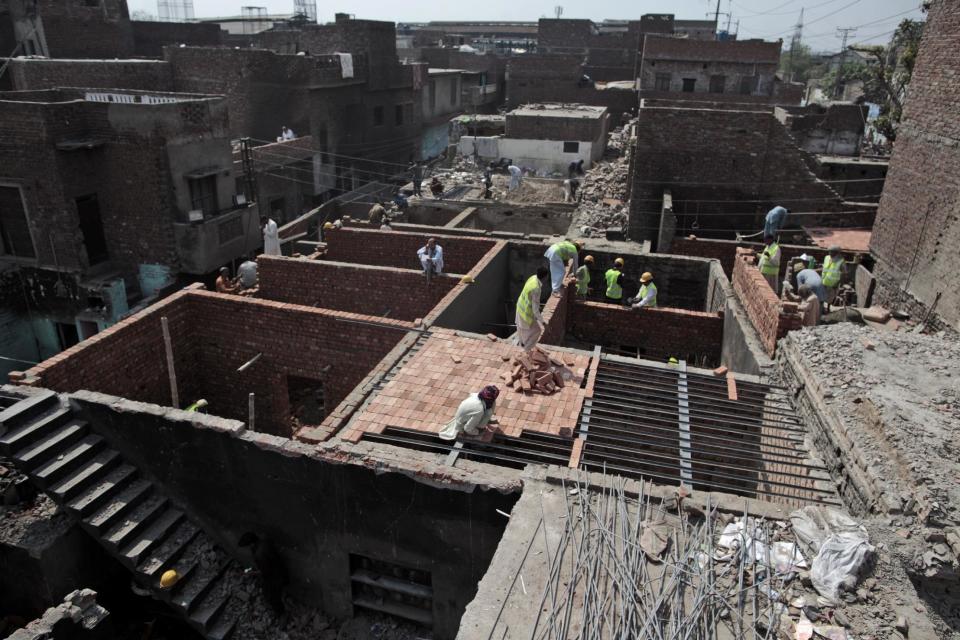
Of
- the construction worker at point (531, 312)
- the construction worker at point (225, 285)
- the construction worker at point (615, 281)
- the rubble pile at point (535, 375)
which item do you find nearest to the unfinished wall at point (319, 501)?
the rubble pile at point (535, 375)

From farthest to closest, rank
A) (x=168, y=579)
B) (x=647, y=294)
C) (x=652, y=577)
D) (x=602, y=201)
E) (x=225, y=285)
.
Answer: (x=602, y=201) → (x=225, y=285) → (x=647, y=294) → (x=168, y=579) → (x=652, y=577)

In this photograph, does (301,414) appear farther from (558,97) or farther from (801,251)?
(558,97)

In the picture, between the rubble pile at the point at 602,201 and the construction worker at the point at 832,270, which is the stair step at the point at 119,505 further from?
the rubble pile at the point at 602,201

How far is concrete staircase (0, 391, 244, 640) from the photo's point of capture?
740cm

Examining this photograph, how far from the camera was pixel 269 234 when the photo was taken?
15.9 meters

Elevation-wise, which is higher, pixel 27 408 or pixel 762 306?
pixel 762 306

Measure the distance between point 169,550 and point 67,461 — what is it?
161cm

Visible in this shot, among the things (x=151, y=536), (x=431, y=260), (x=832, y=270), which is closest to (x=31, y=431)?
(x=151, y=536)

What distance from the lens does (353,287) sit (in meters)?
12.2

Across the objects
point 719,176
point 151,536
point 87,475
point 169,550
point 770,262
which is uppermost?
point 719,176

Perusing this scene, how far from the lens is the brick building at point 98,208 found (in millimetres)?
14938

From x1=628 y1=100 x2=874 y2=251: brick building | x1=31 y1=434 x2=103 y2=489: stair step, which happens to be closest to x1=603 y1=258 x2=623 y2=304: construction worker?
x1=628 y1=100 x2=874 y2=251: brick building

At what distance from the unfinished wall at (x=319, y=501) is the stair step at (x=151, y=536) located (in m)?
0.19

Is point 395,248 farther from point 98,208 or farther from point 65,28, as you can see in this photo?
point 65,28
